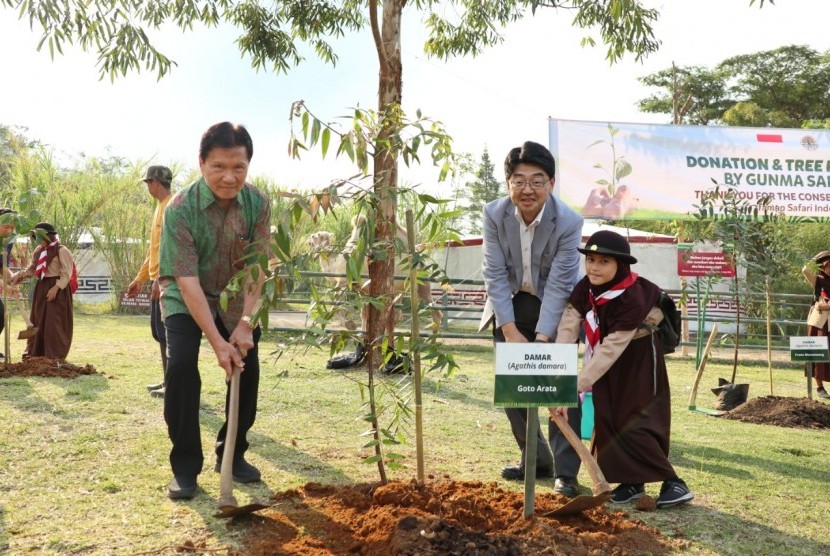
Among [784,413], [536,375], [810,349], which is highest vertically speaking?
[536,375]

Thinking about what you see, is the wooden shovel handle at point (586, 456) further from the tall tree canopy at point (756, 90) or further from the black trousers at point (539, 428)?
the tall tree canopy at point (756, 90)

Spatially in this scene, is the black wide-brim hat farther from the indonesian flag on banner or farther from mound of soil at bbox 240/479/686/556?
the indonesian flag on banner

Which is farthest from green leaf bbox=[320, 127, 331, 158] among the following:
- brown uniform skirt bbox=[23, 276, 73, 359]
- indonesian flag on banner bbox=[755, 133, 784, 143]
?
indonesian flag on banner bbox=[755, 133, 784, 143]

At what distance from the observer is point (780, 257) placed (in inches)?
303

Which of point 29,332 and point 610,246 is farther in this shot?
point 29,332

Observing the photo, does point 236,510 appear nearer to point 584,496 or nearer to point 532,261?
point 584,496

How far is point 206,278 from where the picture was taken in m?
3.74

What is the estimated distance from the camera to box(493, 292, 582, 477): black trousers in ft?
12.8

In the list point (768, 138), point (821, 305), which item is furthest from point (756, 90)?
point (821, 305)

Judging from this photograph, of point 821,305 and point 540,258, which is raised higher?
point 540,258

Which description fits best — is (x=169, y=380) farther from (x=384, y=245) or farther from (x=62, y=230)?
(x=62, y=230)

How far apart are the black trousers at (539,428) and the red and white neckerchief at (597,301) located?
0.28m

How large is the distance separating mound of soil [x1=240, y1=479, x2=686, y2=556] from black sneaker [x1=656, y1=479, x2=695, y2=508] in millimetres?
376

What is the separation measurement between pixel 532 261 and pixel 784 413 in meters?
4.06
